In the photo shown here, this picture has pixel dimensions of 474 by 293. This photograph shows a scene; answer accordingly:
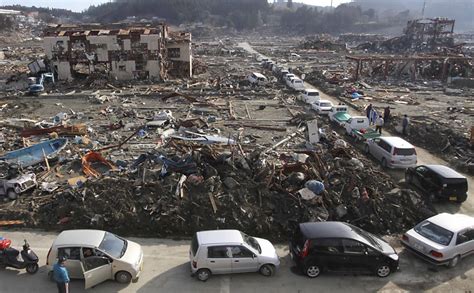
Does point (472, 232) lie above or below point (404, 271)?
above

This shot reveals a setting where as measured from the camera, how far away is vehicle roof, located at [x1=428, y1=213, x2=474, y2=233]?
1152cm

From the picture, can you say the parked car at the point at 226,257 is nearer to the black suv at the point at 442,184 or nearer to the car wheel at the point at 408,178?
the black suv at the point at 442,184

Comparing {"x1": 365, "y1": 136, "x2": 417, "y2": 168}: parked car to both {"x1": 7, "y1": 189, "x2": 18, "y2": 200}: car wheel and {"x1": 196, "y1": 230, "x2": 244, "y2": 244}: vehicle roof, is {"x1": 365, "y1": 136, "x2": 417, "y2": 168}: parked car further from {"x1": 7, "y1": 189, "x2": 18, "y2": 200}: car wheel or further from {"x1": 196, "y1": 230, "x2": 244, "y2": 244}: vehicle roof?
{"x1": 7, "y1": 189, "x2": 18, "y2": 200}: car wheel

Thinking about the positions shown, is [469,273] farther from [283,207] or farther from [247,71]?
[247,71]

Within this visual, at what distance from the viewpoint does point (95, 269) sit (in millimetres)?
9781

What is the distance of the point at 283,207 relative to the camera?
13781mm

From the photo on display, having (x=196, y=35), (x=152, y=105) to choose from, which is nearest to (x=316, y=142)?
(x=152, y=105)

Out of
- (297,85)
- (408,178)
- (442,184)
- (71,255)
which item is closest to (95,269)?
(71,255)

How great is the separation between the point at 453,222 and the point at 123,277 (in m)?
9.57

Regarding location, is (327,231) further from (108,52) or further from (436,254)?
(108,52)

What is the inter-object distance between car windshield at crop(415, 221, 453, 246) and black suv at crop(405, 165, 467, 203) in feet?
12.3

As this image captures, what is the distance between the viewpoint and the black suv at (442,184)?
49.4 feet

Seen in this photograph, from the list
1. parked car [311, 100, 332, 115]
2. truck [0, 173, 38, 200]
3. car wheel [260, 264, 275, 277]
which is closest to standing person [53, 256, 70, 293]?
car wheel [260, 264, 275, 277]

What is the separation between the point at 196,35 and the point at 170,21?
162 ft
